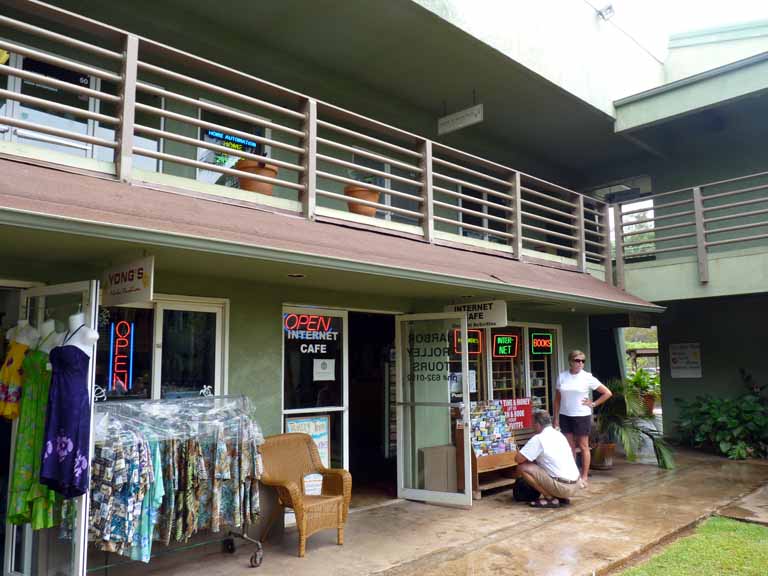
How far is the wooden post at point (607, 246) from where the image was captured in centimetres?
1065

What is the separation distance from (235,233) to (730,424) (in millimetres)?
9679

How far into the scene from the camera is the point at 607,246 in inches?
426

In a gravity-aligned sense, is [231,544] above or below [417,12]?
below

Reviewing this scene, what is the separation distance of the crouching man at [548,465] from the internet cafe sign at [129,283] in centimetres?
468

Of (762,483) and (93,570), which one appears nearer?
(93,570)

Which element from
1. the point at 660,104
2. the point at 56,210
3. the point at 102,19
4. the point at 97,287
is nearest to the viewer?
the point at 56,210

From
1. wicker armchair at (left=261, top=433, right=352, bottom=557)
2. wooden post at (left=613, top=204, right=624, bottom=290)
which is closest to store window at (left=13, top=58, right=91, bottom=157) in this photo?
wicker armchair at (left=261, top=433, right=352, bottom=557)

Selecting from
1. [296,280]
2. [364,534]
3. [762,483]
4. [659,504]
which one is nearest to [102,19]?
[296,280]

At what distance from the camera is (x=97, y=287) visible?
439cm

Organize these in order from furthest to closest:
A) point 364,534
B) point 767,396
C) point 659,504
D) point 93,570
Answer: point 767,396 < point 659,504 < point 364,534 < point 93,570

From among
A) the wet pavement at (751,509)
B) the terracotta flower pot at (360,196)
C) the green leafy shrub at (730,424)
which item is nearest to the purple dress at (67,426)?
the terracotta flower pot at (360,196)

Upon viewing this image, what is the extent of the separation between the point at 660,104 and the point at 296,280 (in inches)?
300

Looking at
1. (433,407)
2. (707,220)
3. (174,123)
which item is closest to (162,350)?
(174,123)

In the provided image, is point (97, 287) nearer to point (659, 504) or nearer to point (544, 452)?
point (544, 452)
